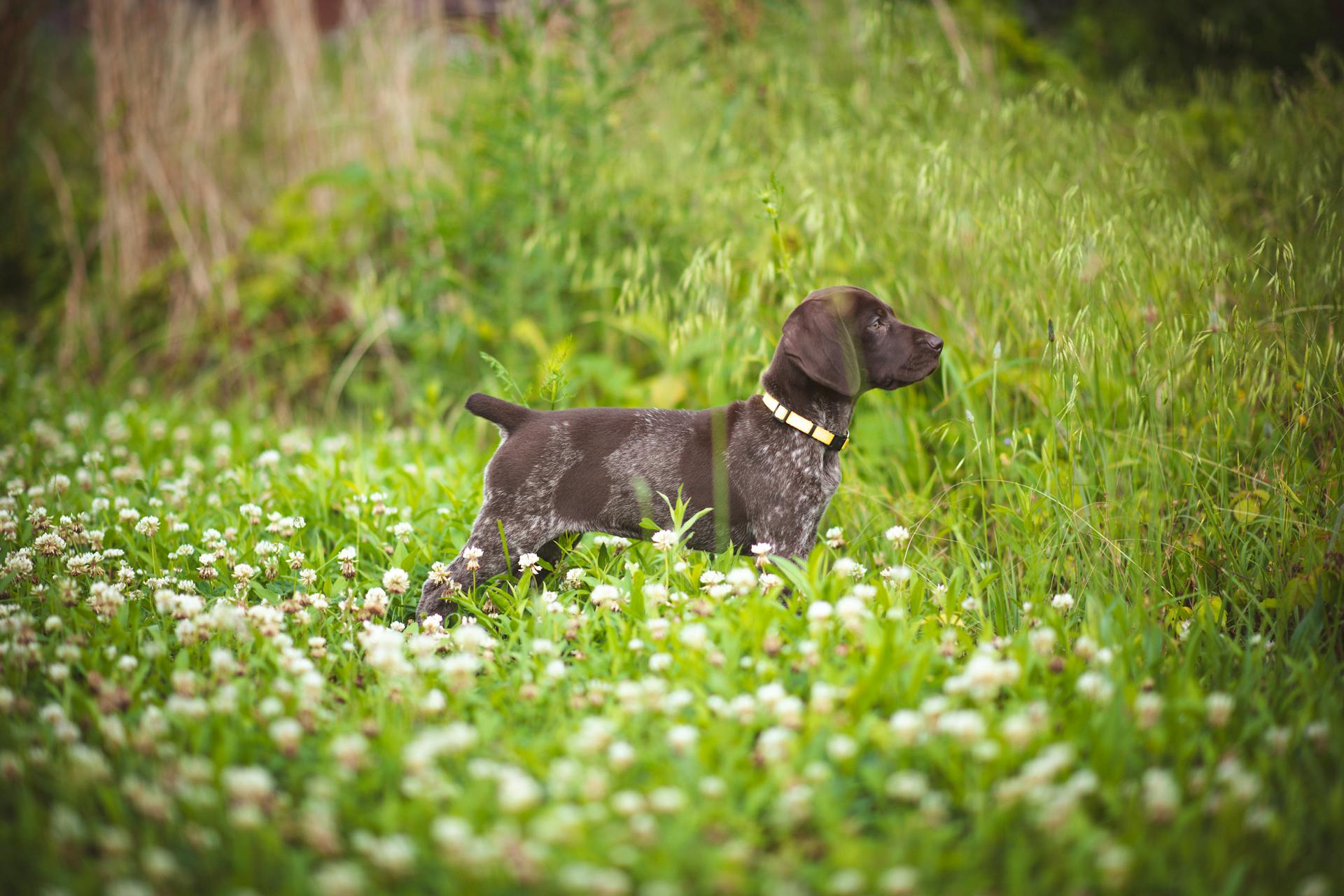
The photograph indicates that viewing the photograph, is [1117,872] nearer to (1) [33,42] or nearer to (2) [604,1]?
(2) [604,1]

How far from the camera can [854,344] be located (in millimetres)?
3314

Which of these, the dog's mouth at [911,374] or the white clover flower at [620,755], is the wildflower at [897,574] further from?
the white clover flower at [620,755]

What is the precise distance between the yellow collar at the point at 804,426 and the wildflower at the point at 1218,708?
1420mm

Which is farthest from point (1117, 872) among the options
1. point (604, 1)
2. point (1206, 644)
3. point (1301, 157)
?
point (604, 1)

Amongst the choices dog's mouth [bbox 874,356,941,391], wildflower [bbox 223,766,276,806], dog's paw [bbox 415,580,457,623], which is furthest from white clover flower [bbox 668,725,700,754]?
dog's mouth [bbox 874,356,941,391]

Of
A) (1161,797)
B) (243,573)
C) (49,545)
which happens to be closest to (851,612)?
(1161,797)

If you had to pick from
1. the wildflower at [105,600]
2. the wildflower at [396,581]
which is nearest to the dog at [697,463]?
the wildflower at [396,581]

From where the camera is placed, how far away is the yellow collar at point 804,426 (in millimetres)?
3322

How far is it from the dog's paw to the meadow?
3.0 inches

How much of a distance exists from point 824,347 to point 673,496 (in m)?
0.74

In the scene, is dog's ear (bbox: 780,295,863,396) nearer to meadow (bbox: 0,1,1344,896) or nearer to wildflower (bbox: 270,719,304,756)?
meadow (bbox: 0,1,1344,896)

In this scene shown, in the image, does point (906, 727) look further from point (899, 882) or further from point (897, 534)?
point (897, 534)

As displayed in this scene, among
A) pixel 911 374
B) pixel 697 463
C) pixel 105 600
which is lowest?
pixel 105 600

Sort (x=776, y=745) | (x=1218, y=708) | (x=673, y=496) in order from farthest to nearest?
(x=673, y=496) → (x=1218, y=708) → (x=776, y=745)
